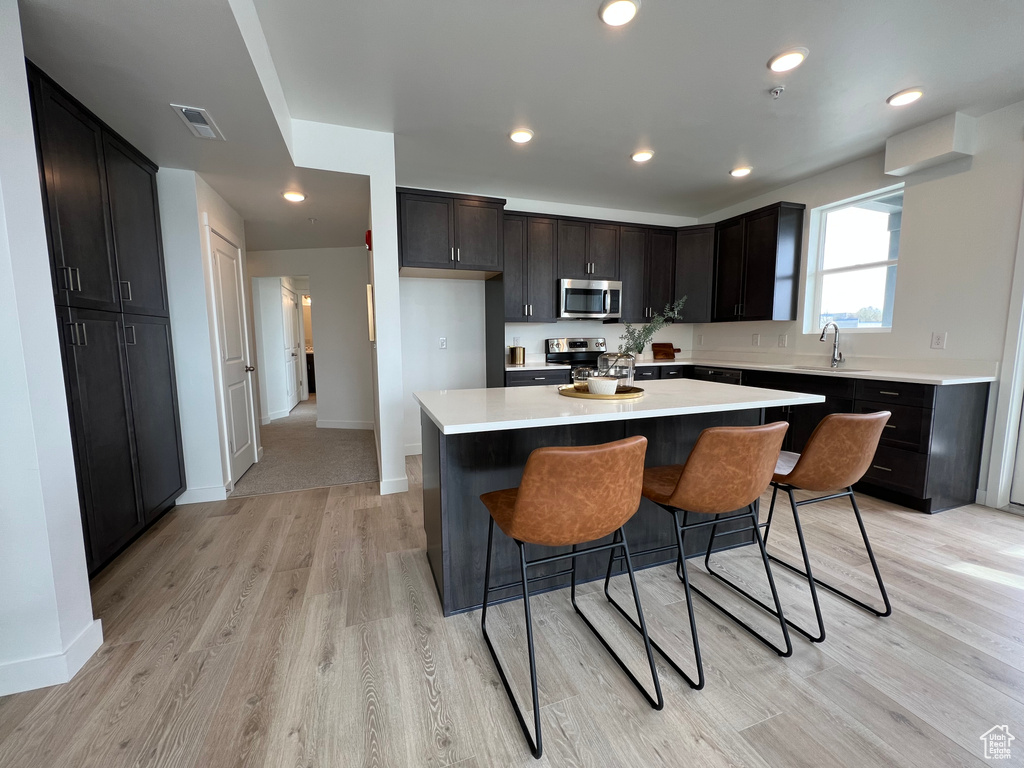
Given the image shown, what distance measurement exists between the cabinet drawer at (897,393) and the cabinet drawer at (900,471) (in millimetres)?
332

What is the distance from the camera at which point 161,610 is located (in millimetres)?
1833

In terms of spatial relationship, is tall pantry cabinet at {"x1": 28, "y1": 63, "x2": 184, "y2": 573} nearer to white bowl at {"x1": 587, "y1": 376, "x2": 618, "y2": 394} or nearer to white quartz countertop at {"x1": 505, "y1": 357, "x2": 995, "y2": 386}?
white bowl at {"x1": 587, "y1": 376, "x2": 618, "y2": 394}

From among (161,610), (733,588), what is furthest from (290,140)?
(733,588)

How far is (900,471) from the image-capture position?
9.20ft

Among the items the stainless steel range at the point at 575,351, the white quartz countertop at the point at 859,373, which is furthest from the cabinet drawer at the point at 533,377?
the stainless steel range at the point at 575,351

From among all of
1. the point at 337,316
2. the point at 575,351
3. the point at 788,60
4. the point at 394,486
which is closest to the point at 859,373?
the point at 788,60

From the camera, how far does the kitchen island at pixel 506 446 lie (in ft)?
5.37

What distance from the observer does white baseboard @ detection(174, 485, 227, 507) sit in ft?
9.84

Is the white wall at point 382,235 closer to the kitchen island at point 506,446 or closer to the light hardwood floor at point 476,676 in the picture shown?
the light hardwood floor at point 476,676

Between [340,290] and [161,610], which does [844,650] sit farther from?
[340,290]

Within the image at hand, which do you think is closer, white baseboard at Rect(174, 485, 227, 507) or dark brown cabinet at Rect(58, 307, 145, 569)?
dark brown cabinet at Rect(58, 307, 145, 569)

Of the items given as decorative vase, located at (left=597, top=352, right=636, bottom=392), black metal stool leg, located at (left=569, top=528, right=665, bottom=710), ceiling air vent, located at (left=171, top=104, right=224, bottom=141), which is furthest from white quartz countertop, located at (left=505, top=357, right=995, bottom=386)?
ceiling air vent, located at (left=171, top=104, right=224, bottom=141)

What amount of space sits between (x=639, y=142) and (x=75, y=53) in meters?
3.06

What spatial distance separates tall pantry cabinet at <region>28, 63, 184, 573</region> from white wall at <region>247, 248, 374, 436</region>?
8.45 feet
